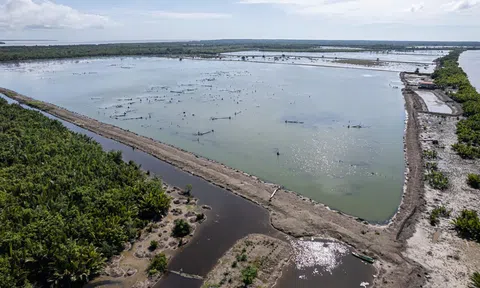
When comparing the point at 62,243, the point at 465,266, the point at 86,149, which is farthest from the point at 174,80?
the point at 465,266

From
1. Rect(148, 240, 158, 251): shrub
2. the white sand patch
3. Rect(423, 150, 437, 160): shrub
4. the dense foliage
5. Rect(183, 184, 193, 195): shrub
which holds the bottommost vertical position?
the white sand patch

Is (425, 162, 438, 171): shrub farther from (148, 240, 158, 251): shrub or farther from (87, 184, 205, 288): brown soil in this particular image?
(148, 240, 158, 251): shrub

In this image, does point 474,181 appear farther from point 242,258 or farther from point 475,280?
point 242,258

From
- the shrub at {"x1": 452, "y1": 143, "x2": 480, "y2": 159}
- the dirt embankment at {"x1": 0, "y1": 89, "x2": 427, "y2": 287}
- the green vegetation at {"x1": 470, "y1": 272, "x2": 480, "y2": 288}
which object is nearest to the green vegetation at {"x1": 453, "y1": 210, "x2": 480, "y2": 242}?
the dirt embankment at {"x1": 0, "y1": 89, "x2": 427, "y2": 287}

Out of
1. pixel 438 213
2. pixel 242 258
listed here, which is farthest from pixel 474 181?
pixel 242 258

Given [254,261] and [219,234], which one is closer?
[254,261]

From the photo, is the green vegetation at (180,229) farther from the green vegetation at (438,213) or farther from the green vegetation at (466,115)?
the green vegetation at (466,115)
